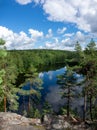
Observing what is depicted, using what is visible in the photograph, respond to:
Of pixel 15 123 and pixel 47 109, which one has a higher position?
pixel 15 123

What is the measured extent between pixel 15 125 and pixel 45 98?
5186 cm

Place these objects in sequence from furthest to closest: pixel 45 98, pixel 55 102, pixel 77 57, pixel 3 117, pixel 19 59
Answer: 1. pixel 19 59
2. pixel 45 98
3. pixel 55 102
4. pixel 77 57
5. pixel 3 117

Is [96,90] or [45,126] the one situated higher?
[96,90]

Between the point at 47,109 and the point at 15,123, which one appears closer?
the point at 15,123

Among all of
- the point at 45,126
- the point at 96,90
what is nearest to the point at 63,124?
the point at 45,126

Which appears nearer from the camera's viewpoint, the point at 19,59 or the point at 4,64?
the point at 4,64

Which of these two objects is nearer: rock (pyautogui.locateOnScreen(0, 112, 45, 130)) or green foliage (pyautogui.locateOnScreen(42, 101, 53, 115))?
rock (pyautogui.locateOnScreen(0, 112, 45, 130))

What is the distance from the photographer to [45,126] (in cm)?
2939

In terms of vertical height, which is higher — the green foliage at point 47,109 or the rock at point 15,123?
the rock at point 15,123

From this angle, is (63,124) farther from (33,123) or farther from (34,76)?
(34,76)

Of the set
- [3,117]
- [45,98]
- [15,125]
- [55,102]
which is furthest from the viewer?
[45,98]

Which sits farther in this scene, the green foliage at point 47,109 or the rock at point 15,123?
the green foliage at point 47,109

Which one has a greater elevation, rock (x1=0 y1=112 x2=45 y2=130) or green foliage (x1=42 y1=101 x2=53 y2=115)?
rock (x1=0 y1=112 x2=45 y2=130)

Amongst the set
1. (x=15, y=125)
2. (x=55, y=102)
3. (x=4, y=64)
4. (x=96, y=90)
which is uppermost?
(x=4, y=64)
